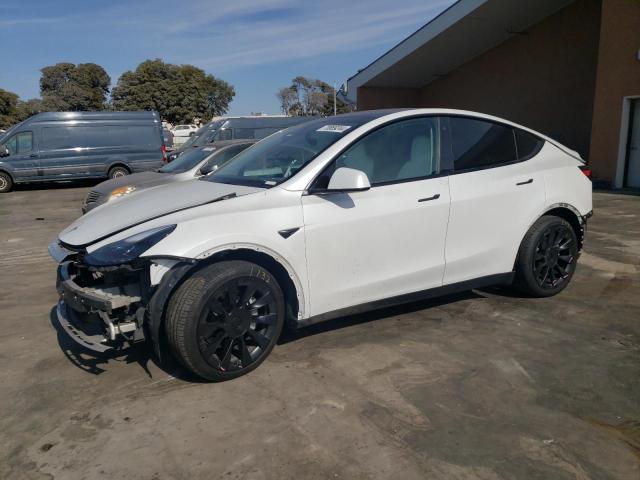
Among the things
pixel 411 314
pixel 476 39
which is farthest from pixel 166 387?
pixel 476 39

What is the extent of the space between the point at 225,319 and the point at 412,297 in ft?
4.83

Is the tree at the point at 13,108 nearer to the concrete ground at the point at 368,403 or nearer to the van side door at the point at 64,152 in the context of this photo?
the van side door at the point at 64,152

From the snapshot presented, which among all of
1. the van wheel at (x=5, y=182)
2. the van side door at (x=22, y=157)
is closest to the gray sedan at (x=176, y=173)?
the van side door at (x=22, y=157)

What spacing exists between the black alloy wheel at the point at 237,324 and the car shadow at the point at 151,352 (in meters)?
0.24

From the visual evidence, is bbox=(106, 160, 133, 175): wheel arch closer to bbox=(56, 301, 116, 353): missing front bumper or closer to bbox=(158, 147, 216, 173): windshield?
bbox=(158, 147, 216, 173): windshield

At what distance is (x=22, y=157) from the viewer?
1573 cm

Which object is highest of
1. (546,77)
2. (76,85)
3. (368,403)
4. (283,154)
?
(76,85)

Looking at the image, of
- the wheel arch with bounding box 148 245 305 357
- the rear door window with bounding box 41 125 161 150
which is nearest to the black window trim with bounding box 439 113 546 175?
the wheel arch with bounding box 148 245 305 357

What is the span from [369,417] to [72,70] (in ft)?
261

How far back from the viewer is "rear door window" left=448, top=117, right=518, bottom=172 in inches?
165

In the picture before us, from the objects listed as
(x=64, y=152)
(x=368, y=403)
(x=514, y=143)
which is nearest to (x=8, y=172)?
(x=64, y=152)

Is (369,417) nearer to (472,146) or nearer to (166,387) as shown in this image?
(166,387)

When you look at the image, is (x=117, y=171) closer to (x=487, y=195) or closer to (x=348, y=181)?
(x=487, y=195)

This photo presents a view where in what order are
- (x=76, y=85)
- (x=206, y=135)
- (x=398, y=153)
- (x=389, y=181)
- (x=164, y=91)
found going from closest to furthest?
A: 1. (x=389, y=181)
2. (x=398, y=153)
3. (x=206, y=135)
4. (x=164, y=91)
5. (x=76, y=85)
